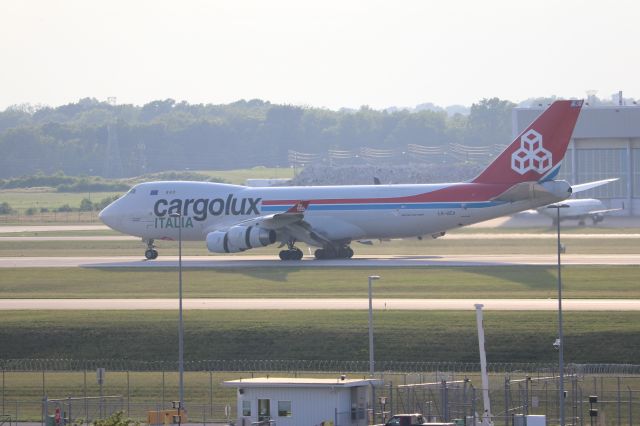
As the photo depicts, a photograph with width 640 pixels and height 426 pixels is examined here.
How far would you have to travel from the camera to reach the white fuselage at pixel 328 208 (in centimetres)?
6275

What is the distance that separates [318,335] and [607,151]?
64.2 m

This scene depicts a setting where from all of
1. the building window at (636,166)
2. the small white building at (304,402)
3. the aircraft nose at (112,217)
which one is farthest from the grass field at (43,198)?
the small white building at (304,402)

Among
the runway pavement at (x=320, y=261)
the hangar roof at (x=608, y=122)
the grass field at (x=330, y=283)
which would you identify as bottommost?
the grass field at (x=330, y=283)

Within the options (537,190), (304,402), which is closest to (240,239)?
(537,190)

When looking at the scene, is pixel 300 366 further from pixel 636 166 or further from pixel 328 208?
pixel 636 166

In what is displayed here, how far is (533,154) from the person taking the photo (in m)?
61.3

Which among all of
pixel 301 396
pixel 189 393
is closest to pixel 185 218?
pixel 189 393

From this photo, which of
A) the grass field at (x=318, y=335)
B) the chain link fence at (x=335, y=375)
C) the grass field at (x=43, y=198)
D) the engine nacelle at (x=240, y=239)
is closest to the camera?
the chain link fence at (x=335, y=375)

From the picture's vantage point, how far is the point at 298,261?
216 ft

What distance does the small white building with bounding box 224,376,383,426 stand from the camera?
32781 millimetres

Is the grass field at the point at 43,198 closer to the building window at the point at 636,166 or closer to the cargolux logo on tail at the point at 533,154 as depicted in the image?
the building window at the point at 636,166

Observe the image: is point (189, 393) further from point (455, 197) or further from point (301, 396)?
point (455, 197)

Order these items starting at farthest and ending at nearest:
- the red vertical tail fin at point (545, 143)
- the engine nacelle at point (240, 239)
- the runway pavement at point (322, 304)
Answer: the engine nacelle at point (240, 239), the red vertical tail fin at point (545, 143), the runway pavement at point (322, 304)

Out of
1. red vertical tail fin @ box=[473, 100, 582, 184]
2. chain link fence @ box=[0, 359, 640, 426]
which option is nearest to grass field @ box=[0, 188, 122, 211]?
red vertical tail fin @ box=[473, 100, 582, 184]
